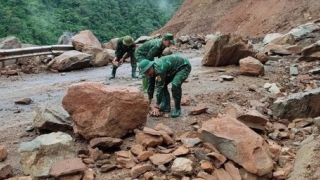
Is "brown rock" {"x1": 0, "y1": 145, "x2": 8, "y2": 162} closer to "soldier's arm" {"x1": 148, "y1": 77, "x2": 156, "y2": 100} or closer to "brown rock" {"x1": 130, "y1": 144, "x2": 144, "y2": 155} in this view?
"brown rock" {"x1": 130, "y1": 144, "x2": 144, "y2": 155}

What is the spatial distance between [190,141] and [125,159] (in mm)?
936

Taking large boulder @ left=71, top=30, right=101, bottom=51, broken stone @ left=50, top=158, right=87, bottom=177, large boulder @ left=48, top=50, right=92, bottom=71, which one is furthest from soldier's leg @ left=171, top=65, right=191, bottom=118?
large boulder @ left=71, top=30, right=101, bottom=51

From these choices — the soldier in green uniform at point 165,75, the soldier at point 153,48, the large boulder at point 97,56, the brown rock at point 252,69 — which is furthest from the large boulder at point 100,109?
the large boulder at point 97,56

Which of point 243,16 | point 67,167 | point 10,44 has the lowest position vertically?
point 67,167

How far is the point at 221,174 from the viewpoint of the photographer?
454 cm

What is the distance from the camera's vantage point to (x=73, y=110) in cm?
540

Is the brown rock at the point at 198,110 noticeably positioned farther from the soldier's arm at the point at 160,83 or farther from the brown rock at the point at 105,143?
the brown rock at the point at 105,143

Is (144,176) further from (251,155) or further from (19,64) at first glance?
(19,64)

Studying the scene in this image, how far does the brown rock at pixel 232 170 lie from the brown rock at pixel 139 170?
906 millimetres

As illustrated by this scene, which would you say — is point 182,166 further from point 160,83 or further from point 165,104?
point 165,104

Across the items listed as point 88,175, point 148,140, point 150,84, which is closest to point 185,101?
point 150,84

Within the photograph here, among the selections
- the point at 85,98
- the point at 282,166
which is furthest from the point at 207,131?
the point at 85,98

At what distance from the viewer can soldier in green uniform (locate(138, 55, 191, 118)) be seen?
5.87 meters

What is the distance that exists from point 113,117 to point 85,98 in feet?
1.53
